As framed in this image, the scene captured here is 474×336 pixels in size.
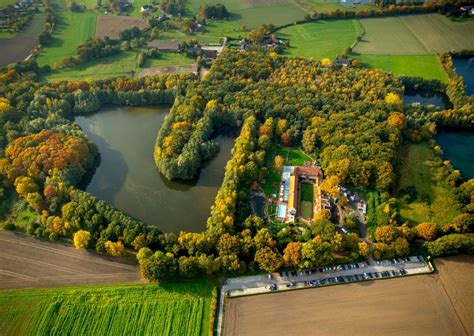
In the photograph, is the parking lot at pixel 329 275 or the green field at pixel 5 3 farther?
the green field at pixel 5 3

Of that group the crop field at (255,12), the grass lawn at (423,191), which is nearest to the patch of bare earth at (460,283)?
the grass lawn at (423,191)

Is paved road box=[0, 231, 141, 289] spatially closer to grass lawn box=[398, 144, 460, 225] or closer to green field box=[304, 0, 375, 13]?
grass lawn box=[398, 144, 460, 225]

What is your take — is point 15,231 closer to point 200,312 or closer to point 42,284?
point 42,284

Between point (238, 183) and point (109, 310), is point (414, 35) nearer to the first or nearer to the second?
point (238, 183)

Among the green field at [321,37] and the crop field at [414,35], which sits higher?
the crop field at [414,35]

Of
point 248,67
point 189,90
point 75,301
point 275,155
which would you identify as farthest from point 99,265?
point 248,67

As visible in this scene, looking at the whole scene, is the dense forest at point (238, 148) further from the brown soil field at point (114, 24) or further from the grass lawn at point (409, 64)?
the brown soil field at point (114, 24)

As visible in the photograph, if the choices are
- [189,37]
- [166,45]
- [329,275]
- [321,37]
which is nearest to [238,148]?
[329,275]

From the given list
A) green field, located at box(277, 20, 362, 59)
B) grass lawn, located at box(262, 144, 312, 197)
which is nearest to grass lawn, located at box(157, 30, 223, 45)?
green field, located at box(277, 20, 362, 59)
